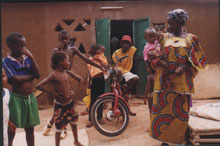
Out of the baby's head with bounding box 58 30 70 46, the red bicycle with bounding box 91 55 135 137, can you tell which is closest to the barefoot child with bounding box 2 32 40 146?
the baby's head with bounding box 58 30 70 46

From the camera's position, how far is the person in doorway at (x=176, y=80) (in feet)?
9.28

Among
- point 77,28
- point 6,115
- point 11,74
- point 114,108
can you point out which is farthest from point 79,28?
point 6,115

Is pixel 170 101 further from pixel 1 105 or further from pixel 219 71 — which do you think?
pixel 219 71

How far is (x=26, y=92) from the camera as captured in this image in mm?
2674

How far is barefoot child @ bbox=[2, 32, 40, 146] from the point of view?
2572 millimetres

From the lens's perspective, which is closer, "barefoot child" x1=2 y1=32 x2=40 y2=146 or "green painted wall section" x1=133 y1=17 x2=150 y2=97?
"barefoot child" x1=2 y1=32 x2=40 y2=146

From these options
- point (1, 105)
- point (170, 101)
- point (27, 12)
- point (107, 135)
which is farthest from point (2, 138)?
point (27, 12)

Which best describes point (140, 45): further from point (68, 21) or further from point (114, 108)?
point (114, 108)

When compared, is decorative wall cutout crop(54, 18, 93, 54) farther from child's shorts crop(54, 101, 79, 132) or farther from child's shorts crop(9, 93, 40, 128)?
child's shorts crop(9, 93, 40, 128)

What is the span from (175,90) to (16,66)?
1.98 m

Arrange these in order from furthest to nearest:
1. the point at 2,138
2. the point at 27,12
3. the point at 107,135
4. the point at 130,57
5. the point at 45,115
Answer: the point at 27,12
the point at 45,115
the point at 130,57
the point at 107,135
the point at 2,138

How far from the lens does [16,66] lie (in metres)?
2.60

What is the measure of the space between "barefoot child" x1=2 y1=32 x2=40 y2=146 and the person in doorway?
5.20 feet

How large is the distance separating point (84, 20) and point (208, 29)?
3283mm
